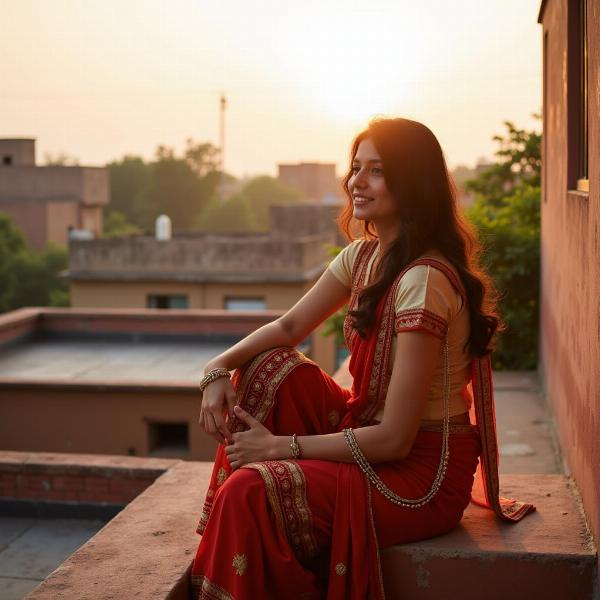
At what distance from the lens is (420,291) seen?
278 centimetres

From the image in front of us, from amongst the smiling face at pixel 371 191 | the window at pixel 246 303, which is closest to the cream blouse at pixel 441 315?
the smiling face at pixel 371 191

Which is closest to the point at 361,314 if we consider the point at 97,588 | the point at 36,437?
the point at 97,588

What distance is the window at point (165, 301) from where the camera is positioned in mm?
23531

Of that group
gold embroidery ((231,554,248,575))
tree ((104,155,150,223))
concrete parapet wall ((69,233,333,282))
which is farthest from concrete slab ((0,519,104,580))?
tree ((104,155,150,223))

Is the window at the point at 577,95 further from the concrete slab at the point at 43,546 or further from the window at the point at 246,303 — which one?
the window at the point at 246,303

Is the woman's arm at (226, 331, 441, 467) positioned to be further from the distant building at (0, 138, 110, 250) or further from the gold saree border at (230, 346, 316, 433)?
the distant building at (0, 138, 110, 250)

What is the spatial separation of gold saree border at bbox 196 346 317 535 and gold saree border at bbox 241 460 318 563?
0.22 metres

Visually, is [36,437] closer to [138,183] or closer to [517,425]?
[517,425]

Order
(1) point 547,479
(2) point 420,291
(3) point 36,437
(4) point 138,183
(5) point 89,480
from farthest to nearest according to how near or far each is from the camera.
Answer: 1. (4) point 138,183
2. (3) point 36,437
3. (5) point 89,480
4. (1) point 547,479
5. (2) point 420,291

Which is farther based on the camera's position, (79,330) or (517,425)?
(79,330)

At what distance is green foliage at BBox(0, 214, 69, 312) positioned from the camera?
138ft

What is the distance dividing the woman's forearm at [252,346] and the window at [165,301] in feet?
66.8

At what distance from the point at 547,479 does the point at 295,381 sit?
129cm

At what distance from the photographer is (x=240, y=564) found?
8.57 ft
